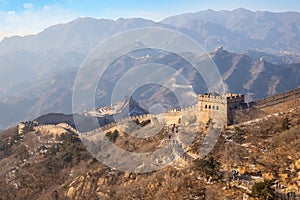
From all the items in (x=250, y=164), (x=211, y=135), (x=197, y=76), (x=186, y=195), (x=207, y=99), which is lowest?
(x=186, y=195)

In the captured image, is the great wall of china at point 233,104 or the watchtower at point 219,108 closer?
the watchtower at point 219,108

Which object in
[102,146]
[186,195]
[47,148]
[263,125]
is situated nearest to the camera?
[186,195]

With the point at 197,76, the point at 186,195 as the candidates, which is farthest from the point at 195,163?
the point at 197,76

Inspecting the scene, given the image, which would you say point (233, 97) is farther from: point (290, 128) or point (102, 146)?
point (102, 146)

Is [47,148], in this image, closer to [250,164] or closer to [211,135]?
[211,135]

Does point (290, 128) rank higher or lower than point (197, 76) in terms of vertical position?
lower

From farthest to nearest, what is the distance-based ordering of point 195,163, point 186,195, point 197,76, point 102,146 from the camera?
point 197,76 < point 102,146 < point 195,163 < point 186,195

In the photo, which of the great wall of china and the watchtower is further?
the great wall of china

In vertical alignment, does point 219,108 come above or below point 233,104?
below

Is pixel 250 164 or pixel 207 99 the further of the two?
pixel 207 99
